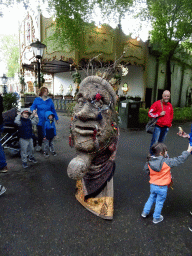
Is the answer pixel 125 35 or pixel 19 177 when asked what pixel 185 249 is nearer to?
pixel 19 177

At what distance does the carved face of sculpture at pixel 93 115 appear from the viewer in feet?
7.21

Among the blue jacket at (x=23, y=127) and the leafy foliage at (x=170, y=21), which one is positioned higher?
the leafy foliage at (x=170, y=21)

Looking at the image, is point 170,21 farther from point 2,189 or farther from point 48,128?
point 2,189

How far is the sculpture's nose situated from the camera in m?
2.17

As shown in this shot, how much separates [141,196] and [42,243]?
1.72 meters

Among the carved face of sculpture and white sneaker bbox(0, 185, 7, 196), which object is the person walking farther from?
white sneaker bbox(0, 185, 7, 196)

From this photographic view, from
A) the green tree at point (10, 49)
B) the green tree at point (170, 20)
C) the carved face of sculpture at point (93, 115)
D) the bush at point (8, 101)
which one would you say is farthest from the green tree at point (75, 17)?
the green tree at point (10, 49)

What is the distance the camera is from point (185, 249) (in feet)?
6.48

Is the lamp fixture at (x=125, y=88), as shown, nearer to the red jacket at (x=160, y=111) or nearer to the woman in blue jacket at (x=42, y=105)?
the red jacket at (x=160, y=111)

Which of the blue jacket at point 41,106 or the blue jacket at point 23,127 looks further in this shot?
the blue jacket at point 41,106

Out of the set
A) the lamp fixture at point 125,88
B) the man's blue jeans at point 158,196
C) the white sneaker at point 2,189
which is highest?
the lamp fixture at point 125,88

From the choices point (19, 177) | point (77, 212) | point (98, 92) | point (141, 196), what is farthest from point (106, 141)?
point (19, 177)

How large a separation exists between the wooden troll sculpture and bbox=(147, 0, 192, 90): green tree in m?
9.80

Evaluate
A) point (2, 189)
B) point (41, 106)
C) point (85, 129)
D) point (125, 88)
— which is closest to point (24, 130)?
point (41, 106)
